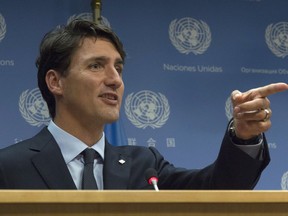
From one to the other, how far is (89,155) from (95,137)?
0.12 metres

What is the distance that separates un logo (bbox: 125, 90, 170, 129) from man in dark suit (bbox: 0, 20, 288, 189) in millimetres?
1597

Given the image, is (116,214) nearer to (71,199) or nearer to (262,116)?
(71,199)

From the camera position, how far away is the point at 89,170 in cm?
182

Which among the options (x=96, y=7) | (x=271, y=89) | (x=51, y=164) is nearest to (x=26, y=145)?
(x=51, y=164)

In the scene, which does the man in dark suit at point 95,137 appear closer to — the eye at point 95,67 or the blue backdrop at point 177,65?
the eye at point 95,67

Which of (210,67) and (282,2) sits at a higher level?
(282,2)

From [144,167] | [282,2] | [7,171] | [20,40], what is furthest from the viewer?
[282,2]

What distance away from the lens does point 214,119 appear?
3887mm

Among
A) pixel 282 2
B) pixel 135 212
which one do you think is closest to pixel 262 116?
pixel 135 212

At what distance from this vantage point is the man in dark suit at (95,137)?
175 centimetres

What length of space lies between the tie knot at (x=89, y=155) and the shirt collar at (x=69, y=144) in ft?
0.05

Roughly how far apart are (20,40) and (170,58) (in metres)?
0.94

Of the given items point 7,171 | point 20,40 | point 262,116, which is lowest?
point 7,171

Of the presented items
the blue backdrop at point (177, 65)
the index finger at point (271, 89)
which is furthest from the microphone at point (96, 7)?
the index finger at point (271, 89)
